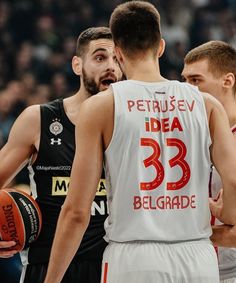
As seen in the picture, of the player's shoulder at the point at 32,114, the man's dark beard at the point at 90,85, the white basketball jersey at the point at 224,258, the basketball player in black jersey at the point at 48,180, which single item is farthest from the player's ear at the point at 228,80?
the player's shoulder at the point at 32,114

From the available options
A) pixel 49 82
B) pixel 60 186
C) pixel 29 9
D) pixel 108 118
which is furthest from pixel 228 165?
pixel 29 9

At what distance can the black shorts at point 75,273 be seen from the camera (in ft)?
16.5

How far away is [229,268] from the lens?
4.72 metres

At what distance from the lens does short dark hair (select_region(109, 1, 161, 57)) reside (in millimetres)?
3965

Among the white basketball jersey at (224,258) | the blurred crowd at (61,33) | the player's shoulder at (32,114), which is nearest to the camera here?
the white basketball jersey at (224,258)

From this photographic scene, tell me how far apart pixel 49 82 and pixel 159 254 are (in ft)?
31.7

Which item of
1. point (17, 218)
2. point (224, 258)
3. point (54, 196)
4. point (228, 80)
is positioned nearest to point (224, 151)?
point (224, 258)

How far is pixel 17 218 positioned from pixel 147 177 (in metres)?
1.15

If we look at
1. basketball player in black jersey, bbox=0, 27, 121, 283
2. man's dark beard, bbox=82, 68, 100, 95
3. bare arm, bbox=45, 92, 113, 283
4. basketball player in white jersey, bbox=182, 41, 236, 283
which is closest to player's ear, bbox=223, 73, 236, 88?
basketball player in white jersey, bbox=182, 41, 236, 283

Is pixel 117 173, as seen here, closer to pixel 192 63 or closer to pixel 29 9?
pixel 192 63

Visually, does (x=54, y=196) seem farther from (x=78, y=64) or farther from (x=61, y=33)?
(x=61, y=33)

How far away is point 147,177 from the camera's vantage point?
3865 millimetres

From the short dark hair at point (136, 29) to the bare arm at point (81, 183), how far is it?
317 mm

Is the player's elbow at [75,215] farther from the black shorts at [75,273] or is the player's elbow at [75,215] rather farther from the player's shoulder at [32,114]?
the player's shoulder at [32,114]
